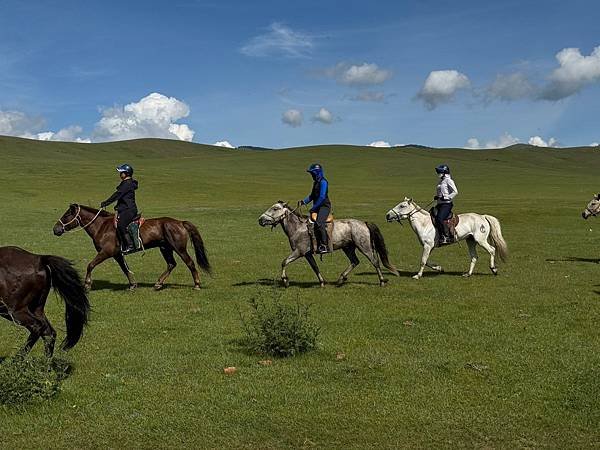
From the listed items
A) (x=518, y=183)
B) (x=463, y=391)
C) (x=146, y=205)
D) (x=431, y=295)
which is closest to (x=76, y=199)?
(x=146, y=205)

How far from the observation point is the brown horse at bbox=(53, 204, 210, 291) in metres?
16.0

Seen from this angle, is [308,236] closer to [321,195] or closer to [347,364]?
[321,195]

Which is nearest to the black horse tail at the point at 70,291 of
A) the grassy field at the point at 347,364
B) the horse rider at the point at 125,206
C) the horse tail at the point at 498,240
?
the grassy field at the point at 347,364

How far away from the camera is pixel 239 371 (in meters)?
9.06

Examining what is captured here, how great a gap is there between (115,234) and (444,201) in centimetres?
963

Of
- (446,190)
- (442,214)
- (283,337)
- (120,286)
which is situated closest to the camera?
(283,337)

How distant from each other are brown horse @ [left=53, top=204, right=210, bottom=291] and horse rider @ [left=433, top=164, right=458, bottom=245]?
7.20 m

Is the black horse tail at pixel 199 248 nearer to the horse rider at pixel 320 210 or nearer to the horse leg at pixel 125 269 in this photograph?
the horse leg at pixel 125 269

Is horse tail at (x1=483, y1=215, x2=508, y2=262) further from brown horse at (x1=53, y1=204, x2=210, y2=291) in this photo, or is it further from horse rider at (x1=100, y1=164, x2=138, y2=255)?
horse rider at (x1=100, y1=164, x2=138, y2=255)

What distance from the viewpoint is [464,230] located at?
60.0 feet

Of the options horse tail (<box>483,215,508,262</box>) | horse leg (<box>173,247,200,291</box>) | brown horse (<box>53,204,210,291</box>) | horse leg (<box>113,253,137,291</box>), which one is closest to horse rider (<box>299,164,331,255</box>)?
brown horse (<box>53,204,210,291</box>)

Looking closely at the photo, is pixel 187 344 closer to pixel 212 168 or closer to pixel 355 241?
pixel 355 241

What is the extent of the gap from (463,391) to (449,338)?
8.81 ft

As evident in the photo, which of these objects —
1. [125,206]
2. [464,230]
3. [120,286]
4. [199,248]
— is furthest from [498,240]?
[120,286]
